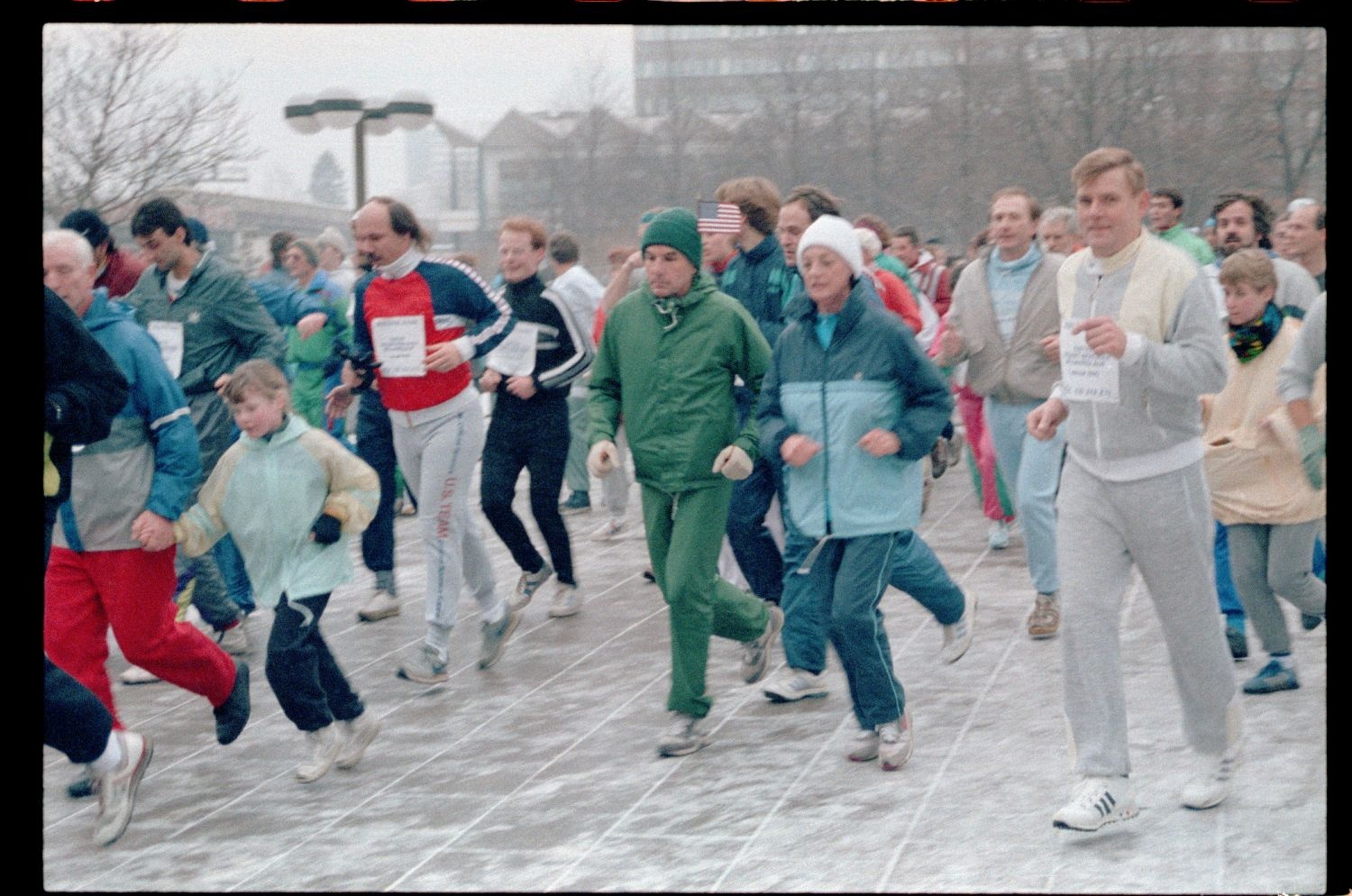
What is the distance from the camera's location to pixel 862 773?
5.93 meters

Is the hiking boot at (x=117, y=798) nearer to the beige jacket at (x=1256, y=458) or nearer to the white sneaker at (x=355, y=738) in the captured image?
the white sneaker at (x=355, y=738)

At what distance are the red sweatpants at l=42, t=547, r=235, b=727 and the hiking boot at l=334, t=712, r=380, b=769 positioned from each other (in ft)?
2.02

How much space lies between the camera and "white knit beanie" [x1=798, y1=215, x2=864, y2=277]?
604 cm

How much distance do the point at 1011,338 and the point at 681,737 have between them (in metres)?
2.90

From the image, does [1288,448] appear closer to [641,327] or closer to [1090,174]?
[1090,174]

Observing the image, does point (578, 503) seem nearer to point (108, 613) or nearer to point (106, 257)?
point (106, 257)

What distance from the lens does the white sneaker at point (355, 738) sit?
6.27 m

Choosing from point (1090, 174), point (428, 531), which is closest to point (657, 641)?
point (428, 531)

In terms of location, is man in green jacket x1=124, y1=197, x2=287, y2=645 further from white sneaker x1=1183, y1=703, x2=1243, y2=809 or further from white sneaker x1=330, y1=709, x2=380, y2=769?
white sneaker x1=1183, y1=703, x2=1243, y2=809

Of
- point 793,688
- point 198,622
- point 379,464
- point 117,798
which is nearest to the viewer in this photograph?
point 117,798

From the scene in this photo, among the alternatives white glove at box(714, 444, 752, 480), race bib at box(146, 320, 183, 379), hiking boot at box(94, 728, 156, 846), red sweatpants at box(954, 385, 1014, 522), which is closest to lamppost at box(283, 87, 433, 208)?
red sweatpants at box(954, 385, 1014, 522)


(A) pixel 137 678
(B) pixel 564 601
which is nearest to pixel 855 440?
(B) pixel 564 601

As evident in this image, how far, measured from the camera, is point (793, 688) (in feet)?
23.1

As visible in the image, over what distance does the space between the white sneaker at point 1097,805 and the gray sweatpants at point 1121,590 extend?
0.04 metres
